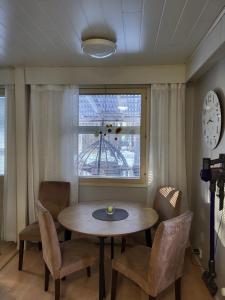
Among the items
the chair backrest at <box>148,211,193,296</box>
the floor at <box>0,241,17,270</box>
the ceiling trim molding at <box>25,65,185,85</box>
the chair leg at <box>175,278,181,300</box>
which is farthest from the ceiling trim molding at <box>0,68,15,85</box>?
the chair leg at <box>175,278,181,300</box>

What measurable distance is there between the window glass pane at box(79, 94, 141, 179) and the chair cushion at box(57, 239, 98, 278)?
1095mm

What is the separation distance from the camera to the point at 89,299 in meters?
2.23

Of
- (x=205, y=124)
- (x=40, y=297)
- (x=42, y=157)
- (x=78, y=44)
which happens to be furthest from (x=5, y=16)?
(x=40, y=297)

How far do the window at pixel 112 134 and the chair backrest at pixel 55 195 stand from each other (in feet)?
1.02

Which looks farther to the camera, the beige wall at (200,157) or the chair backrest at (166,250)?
the beige wall at (200,157)

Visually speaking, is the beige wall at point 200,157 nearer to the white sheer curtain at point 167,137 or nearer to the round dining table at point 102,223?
the white sheer curtain at point 167,137

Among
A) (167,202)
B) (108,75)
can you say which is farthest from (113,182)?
(108,75)

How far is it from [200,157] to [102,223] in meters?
1.33

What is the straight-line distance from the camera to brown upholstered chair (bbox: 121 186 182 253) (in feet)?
8.10

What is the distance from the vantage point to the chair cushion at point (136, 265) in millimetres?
1919

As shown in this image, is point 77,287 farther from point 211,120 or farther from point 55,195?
point 211,120

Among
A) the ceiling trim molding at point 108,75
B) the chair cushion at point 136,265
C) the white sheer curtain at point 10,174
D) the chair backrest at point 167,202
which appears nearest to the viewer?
the chair cushion at point 136,265

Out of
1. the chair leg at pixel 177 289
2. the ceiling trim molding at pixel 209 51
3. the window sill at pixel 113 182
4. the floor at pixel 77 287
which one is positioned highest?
the ceiling trim molding at pixel 209 51

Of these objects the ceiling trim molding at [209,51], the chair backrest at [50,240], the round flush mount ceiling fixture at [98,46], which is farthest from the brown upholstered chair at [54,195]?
the ceiling trim molding at [209,51]
